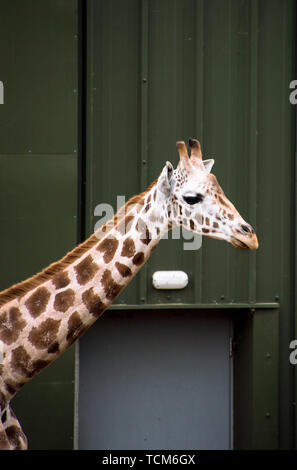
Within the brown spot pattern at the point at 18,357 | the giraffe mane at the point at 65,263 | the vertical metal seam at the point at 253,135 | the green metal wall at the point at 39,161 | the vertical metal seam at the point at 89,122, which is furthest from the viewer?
the vertical metal seam at the point at 253,135

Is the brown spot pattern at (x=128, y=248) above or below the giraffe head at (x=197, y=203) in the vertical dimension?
below

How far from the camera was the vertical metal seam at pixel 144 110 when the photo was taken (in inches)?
195

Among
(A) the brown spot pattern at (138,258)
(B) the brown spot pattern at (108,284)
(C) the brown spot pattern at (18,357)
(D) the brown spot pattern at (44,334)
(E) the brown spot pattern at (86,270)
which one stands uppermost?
(A) the brown spot pattern at (138,258)

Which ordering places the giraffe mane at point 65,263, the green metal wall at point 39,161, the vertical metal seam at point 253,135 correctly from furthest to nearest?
1. the vertical metal seam at point 253,135
2. the green metal wall at point 39,161
3. the giraffe mane at point 65,263

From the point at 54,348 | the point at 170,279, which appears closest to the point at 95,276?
the point at 54,348

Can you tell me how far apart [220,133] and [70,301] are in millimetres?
2621

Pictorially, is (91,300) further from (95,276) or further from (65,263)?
(65,263)

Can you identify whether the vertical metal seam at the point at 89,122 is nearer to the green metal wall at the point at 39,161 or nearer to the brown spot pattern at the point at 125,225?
the green metal wall at the point at 39,161

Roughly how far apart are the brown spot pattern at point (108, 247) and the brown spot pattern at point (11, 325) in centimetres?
55

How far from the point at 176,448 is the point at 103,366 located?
102 cm

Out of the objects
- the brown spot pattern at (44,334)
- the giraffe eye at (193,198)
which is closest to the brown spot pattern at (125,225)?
the giraffe eye at (193,198)

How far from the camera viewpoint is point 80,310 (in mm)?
3033

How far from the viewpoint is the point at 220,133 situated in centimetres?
508
